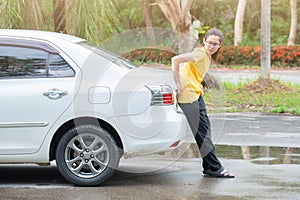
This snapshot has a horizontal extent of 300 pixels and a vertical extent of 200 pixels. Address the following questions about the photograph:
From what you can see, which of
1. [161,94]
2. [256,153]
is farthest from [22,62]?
[256,153]

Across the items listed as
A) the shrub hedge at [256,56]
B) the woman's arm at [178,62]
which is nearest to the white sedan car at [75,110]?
the woman's arm at [178,62]

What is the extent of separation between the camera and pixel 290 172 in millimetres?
7070

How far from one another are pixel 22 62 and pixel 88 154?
3.93ft

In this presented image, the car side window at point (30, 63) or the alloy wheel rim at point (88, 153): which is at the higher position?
the car side window at point (30, 63)

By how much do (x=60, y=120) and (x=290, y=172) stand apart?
276 cm

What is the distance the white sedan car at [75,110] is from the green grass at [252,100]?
18.1ft

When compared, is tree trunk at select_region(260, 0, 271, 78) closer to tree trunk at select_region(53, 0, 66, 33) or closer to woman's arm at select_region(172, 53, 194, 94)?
tree trunk at select_region(53, 0, 66, 33)

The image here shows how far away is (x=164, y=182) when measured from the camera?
6605 millimetres

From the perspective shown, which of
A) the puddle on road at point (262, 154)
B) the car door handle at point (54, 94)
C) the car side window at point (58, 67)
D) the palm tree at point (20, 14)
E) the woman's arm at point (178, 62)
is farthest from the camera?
the palm tree at point (20, 14)

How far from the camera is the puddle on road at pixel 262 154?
7.85m

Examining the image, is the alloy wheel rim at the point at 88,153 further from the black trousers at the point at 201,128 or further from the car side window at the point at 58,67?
the black trousers at the point at 201,128

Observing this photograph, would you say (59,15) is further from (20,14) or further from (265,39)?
(265,39)

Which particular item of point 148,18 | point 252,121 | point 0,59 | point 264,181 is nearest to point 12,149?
point 0,59

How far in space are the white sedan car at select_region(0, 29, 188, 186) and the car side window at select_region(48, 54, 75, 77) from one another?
0.01 meters
